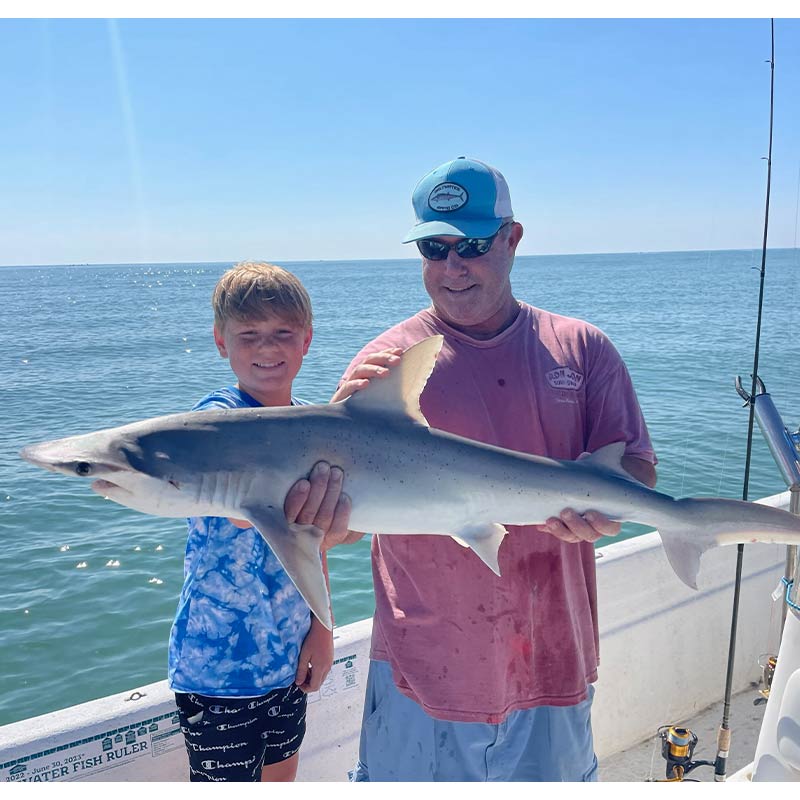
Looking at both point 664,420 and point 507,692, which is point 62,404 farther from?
point 507,692

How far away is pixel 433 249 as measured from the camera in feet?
7.93

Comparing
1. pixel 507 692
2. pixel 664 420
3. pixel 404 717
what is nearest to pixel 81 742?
pixel 404 717

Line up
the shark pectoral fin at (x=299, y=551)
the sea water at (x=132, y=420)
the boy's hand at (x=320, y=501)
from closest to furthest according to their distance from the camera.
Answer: the shark pectoral fin at (x=299, y=551) → the boy's hand at (x=320, y=501) → the sea water at (x=132, y=420)

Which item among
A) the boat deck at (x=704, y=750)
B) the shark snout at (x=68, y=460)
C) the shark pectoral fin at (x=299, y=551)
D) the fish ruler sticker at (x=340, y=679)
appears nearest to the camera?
the shark snout at (x=68, y=460)

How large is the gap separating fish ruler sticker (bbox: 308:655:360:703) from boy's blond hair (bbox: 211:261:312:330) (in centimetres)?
156

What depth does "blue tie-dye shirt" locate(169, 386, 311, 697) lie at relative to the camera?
92.4 inches

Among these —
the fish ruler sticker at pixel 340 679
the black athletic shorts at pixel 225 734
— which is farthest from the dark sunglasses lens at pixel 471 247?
the fish ruler sticker at pixel 340 679

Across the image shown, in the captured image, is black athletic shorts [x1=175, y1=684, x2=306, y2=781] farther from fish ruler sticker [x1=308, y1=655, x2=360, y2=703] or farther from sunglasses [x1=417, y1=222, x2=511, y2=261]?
sunglasses [x1=417, y1=222, x2=511, y2=261]

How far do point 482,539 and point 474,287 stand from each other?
2.75 feet

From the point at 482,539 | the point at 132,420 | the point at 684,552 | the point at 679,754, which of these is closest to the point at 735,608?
the point at 679,754

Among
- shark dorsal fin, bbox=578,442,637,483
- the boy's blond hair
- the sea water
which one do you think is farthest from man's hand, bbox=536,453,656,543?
the sea water

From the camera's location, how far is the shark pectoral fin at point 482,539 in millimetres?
2156

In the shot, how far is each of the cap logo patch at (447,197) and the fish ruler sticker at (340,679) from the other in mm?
1990

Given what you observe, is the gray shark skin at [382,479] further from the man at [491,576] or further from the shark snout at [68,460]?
the man at [491,576]
